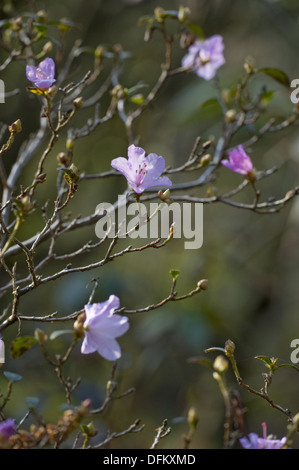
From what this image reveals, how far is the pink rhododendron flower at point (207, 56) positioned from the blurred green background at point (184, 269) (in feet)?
2.51

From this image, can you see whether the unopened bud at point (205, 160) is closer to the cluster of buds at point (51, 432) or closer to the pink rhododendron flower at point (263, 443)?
the pink rhododendron flower at point (263, 443)

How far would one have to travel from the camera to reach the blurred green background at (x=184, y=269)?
118 inches

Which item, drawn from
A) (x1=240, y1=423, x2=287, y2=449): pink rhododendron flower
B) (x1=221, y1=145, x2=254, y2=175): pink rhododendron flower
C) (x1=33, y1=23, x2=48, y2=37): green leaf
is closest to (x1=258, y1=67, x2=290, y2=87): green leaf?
(x1=221, y1=145, x2=254, y2=175): pink rhododendron flower

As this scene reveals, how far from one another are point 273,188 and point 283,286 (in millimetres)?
614

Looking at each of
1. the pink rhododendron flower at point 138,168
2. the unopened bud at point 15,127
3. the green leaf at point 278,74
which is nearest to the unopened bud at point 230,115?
the green leaf at point 278,74

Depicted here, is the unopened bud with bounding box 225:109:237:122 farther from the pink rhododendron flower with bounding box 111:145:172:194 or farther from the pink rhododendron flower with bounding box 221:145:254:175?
the pink rhododendron flower with bounding box 111:145:172:194

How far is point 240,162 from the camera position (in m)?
1.53

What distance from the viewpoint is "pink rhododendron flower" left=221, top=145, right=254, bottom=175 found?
1520 millimetres

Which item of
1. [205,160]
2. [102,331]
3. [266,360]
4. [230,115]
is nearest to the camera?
[102,331]

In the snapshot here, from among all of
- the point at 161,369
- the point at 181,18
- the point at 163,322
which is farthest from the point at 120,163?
the point at 161,369

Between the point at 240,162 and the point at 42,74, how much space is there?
1.79 feet

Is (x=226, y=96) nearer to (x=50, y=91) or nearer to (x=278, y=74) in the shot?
(x=278, y=74)

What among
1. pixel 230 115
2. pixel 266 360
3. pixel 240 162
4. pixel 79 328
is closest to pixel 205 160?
pixel 240 162

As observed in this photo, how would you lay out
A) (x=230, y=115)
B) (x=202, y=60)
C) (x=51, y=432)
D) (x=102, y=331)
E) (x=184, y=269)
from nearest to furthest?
(x=51, y=432) < (x=102, y=331) < (x=230, y=115) < (x=202, y=60) < (x=184, y=269)
